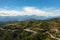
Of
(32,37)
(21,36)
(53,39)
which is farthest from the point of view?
(21,36)

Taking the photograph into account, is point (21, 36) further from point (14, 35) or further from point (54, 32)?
point (54, 32)

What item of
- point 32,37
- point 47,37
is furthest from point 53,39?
point 32,37

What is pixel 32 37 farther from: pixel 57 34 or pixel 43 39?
pixel 57 34

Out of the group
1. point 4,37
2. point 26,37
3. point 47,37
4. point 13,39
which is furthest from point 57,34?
point 4,37

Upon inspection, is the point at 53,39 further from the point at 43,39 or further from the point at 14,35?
the point at 14,35

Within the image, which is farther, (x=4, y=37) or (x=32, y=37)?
(x=4, y=37)

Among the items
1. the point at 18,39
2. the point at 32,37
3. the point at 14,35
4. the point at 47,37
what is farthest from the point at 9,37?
the point at 47,37

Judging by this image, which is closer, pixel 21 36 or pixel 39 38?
pixel 39 38

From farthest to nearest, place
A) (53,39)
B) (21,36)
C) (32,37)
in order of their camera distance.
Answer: (21,36) → (32,37) → (53,39)
